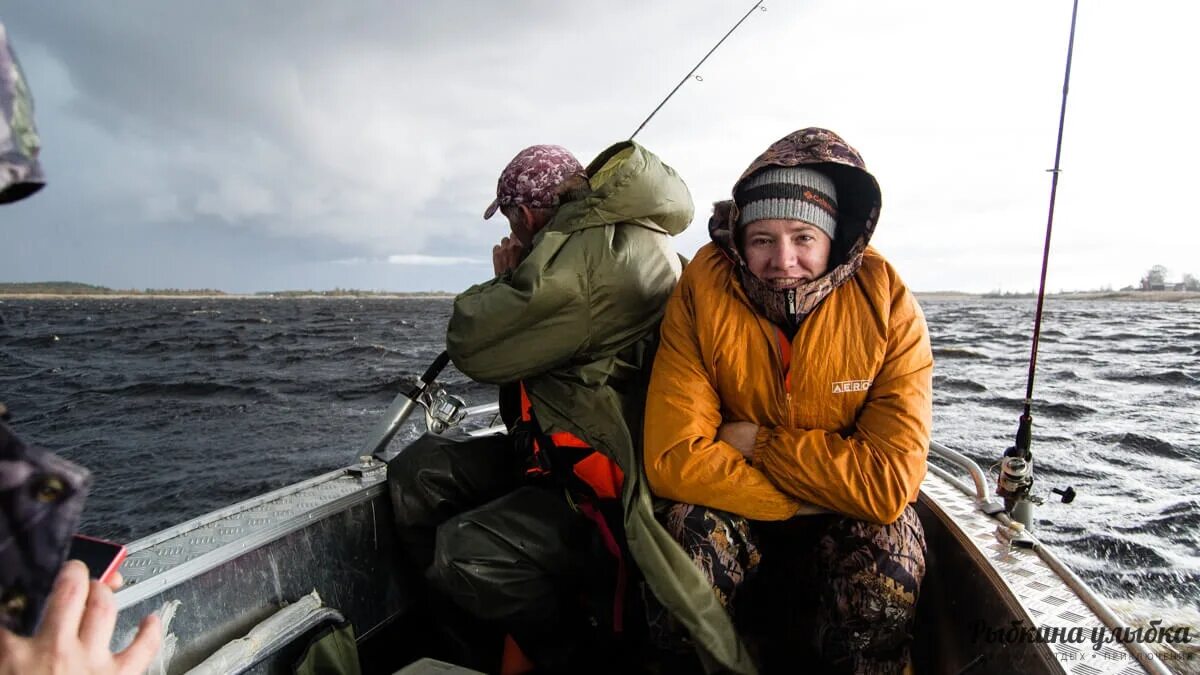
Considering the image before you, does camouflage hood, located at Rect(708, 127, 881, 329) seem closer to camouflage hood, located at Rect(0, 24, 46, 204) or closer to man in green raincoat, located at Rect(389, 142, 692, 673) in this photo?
man in green raincoat, located at Rect(389, 142, 692, 673)

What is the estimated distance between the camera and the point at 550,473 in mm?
2525

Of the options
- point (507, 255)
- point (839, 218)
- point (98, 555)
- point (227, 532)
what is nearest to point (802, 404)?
point (839, 218)

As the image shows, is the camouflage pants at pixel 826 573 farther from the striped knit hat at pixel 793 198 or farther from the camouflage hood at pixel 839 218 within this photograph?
the striped knit hat at pixel 793 198

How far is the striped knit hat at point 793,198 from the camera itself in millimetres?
2195

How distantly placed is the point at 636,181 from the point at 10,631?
2.09m

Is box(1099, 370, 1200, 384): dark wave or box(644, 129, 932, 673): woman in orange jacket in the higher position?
box(644, 129, 932, 673): woman in orange jacket

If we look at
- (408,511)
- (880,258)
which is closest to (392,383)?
(408,511)

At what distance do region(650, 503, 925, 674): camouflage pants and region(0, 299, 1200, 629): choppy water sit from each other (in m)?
1.82

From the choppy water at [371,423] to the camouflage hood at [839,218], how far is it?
6.27 ft

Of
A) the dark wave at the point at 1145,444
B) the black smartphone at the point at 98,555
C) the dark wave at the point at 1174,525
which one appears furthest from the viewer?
the dark wave at the point at 1145,444

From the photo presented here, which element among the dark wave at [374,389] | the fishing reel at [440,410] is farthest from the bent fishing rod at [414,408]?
the dark wave at [374,389]

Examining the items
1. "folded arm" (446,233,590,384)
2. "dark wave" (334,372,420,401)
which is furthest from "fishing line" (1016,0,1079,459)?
"dark wave" (334,372,420,401)

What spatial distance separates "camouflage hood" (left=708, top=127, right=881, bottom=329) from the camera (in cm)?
217

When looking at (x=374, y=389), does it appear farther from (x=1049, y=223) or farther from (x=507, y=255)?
(x=1049, y=223)
